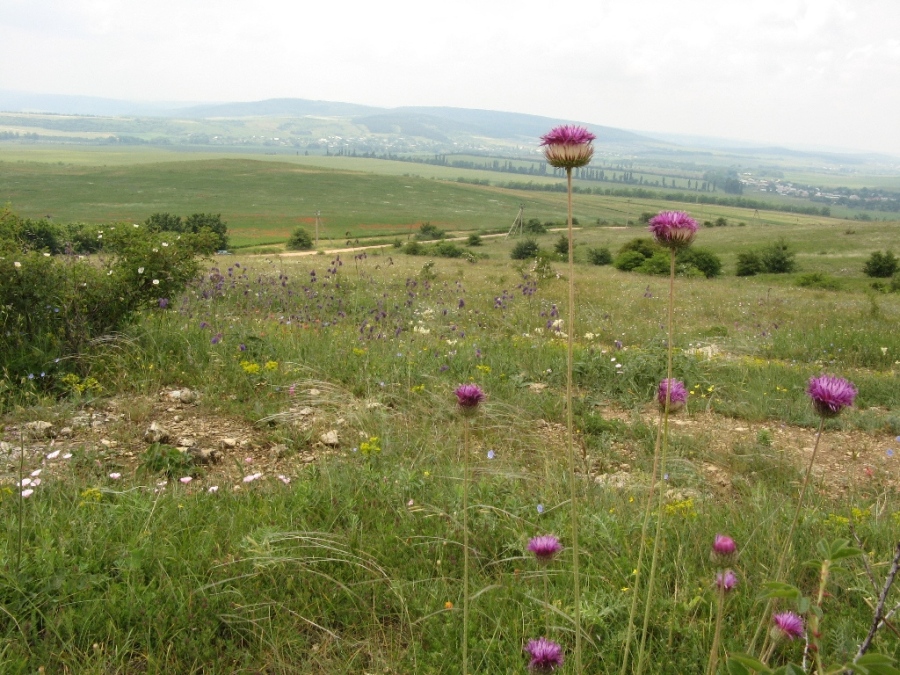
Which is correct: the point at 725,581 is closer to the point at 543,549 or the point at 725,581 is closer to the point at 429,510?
the point at 543,549

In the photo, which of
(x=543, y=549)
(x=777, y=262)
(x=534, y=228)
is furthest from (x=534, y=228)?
(x=543, y=549)

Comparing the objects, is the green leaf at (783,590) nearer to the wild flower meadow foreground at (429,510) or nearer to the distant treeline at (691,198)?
the wild flower meadow foreground at (429,510)

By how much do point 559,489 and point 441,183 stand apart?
412ft

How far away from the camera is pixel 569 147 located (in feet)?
5.60

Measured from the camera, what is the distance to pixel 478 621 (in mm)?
2303

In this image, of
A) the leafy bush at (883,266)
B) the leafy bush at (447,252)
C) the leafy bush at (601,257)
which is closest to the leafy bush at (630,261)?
the leafy bush at (601,257)

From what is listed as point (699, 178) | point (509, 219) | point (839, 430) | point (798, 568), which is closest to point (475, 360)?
point (839, 430)

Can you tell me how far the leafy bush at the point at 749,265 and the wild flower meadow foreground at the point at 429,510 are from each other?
26.7 m

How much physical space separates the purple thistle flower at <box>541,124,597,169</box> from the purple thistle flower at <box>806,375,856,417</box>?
0.82 meters

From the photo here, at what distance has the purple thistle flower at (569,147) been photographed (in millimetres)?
1693

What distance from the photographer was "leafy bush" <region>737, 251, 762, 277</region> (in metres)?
31.2

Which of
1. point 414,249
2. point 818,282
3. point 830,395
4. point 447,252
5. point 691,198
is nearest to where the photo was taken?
point 830,395

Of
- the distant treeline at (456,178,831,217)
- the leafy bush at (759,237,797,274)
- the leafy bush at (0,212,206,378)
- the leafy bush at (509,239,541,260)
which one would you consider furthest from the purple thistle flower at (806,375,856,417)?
the distant treeline at (456,178,831,217)

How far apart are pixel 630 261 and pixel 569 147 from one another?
31.2 meters
